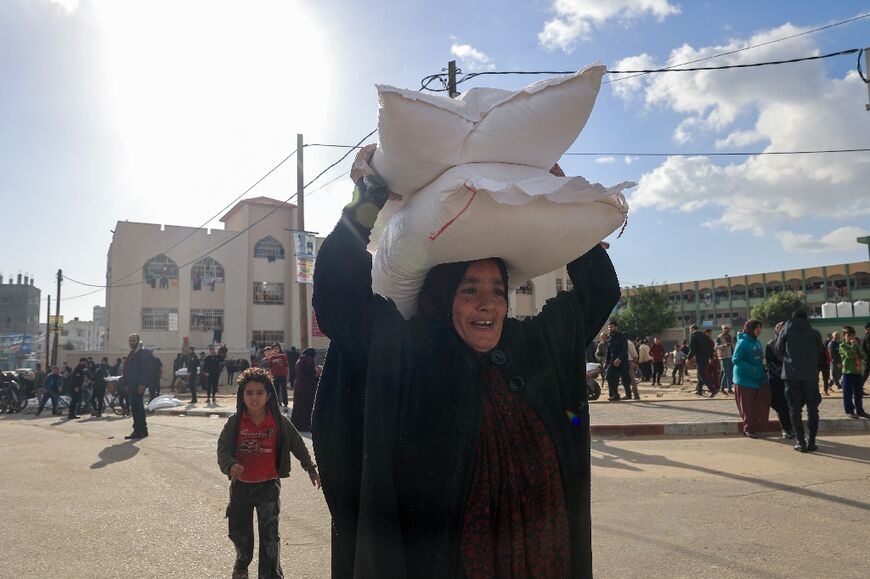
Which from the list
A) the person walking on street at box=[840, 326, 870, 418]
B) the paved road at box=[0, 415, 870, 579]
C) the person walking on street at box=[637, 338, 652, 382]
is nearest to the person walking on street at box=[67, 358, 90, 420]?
the paved road at box=[0, 415, 870, 579]

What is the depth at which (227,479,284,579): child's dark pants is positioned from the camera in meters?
3.50

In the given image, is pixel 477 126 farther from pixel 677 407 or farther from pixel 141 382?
pixel 677 407

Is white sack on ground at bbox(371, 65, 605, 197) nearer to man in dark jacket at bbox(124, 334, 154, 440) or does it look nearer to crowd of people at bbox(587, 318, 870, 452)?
crowd of people at bbox(587, 318, 870, 452)

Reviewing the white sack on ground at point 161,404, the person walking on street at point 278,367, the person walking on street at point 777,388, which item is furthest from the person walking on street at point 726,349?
the white sack on ground at point 161,404

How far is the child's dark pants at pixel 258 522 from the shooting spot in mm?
3504

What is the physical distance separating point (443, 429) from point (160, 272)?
39.7 metres

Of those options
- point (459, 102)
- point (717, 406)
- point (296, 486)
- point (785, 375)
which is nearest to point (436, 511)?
point (459, 102)

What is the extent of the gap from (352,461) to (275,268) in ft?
131

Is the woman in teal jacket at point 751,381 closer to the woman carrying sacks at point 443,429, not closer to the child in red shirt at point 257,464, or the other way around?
the child in red shirt at point 257,464

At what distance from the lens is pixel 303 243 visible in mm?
18094

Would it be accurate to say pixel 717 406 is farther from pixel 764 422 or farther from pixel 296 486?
pixel 296 486

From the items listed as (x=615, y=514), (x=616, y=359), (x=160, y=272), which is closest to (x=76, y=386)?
(x=616, y=359)

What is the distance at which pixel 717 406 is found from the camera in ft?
40.2

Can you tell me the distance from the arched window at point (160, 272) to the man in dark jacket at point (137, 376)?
29.3m
